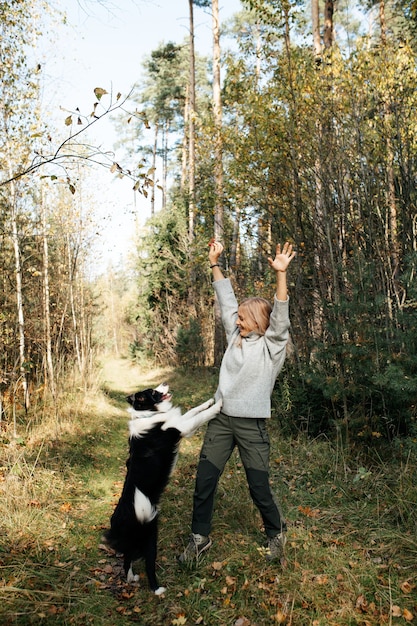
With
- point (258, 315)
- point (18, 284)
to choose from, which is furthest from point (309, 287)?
point (18, 284)

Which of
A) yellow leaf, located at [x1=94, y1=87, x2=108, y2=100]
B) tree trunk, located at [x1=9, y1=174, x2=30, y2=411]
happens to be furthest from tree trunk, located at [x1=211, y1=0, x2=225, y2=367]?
yellow leaf, located at [x1=94, y1=87, x2=108, y2=100]

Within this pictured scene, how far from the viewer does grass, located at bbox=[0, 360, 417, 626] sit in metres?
3.16

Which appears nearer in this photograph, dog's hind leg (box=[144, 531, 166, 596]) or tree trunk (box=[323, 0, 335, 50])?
dog's hind leg (box=[144, 531, 166, 596])

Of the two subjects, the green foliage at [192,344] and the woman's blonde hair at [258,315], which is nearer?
the woman's blonde hair at [258,315]

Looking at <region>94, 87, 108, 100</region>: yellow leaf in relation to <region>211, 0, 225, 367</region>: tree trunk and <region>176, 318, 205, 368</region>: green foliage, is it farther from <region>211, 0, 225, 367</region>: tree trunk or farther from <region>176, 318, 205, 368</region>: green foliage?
<region>176, 318, 205, 368</region>: green foliage

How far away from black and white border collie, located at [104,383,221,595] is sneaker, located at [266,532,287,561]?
0.83 m

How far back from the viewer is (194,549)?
3.67m

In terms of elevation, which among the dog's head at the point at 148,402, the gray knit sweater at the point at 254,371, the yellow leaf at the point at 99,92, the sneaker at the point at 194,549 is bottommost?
the sneaker at the point at 194,549

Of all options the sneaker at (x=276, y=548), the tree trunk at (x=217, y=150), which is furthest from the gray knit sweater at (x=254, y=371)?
the tree trunk at (x=217, y=150)

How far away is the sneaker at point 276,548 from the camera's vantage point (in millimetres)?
3545

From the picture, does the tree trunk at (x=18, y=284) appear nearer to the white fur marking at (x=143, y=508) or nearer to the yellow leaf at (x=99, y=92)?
the white fur marking at (x=143, y=508)

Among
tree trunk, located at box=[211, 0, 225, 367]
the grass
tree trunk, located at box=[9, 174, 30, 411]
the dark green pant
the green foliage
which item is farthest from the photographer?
the green foliage

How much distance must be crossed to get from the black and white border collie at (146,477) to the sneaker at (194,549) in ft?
0.98

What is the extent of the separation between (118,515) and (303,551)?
1467 millimetres
